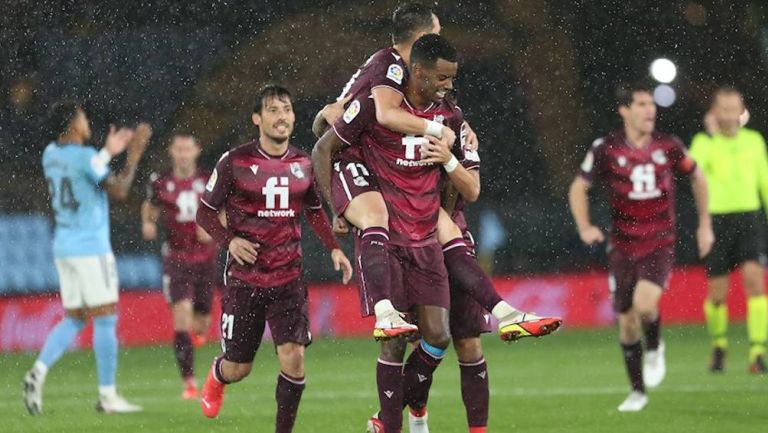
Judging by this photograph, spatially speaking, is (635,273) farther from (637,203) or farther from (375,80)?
(375,80)

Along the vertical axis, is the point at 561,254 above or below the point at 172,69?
below

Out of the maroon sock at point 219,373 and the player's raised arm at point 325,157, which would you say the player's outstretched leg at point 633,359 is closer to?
the maroon sock at point 219,373

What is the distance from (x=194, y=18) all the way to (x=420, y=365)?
15.9m

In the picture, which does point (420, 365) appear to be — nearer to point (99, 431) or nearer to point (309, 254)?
point (99, 431)

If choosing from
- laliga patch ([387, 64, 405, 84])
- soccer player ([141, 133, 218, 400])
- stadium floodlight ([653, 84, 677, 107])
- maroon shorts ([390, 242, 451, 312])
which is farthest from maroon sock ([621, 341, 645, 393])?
stadium floodlight ([653, 84, 677, 107])

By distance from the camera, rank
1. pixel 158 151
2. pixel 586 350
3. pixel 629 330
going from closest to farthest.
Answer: pixel 629 330 → pixel 586 350 → pixel 158 151

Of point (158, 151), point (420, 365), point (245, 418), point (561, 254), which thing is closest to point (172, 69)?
point (158, 151)

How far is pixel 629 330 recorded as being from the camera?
10555 mm

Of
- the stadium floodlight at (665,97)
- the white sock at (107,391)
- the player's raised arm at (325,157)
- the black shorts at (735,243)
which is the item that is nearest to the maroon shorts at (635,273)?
the black shorts at (735,243)

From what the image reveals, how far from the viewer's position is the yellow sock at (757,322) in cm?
1245

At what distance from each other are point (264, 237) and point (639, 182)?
318 cm

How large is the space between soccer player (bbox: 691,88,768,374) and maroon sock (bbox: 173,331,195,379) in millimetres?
3993

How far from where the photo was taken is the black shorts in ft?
42.3

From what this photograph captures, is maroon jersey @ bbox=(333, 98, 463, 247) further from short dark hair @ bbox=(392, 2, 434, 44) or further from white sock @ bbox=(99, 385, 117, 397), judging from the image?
white sock @ bbox=(99, 385, 117, 397)
